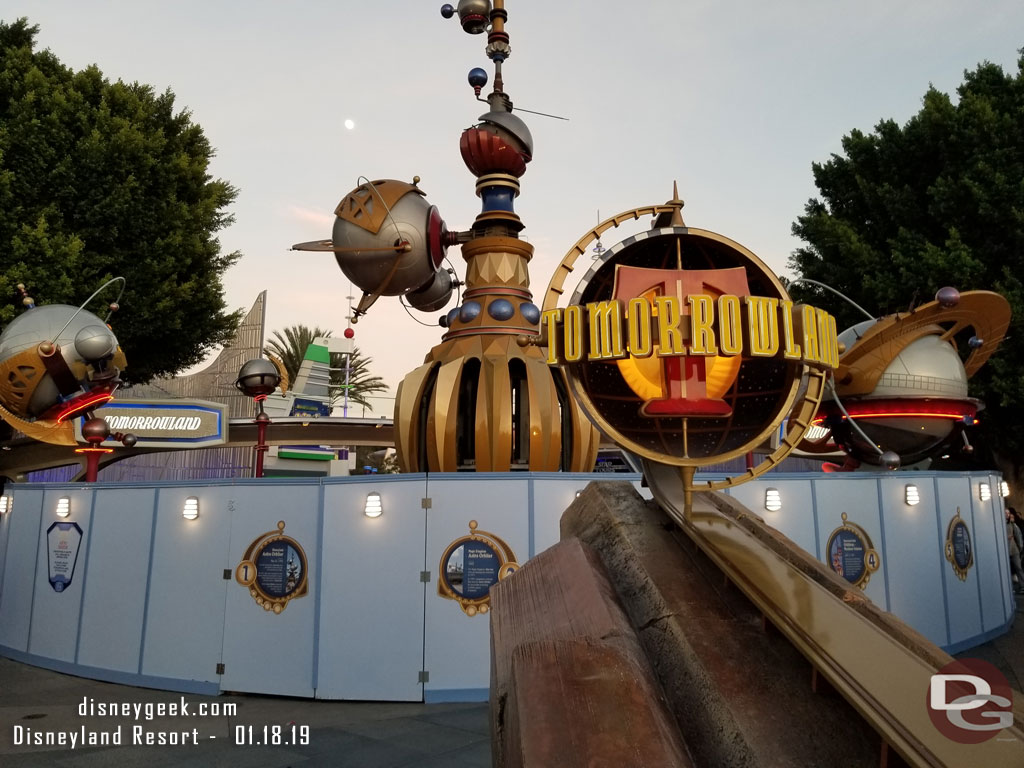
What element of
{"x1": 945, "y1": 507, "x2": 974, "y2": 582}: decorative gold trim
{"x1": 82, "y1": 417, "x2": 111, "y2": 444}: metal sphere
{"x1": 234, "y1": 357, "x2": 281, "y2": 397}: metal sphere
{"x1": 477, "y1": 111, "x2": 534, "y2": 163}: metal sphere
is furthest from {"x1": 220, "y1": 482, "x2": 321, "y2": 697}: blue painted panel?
{"x1": 945, "y1": 507, "x2": 974, "y2": 582}: decorative gold trim

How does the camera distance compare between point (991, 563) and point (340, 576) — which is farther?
point (991, 563)

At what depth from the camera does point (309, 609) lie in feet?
28.5

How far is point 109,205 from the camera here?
2023cm

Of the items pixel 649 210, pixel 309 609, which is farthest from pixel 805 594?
pixel 309 609

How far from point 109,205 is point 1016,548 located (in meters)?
27.2

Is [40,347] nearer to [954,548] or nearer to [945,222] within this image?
[954,548]

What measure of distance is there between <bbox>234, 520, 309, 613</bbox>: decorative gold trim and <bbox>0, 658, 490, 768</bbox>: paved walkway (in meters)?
1.22

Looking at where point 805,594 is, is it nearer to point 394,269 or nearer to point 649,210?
point 649,210

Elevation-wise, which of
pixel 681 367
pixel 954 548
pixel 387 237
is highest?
pixel 387 237

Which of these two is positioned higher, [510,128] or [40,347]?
[510,128]

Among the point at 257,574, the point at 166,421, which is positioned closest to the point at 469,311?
the point at 257,574

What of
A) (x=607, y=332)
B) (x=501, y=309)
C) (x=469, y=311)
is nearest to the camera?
(x=607, y=332)

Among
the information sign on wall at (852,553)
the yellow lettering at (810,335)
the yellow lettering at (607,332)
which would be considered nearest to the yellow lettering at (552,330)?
the yellow lettering at (607,332)

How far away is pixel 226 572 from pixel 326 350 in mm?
26541
